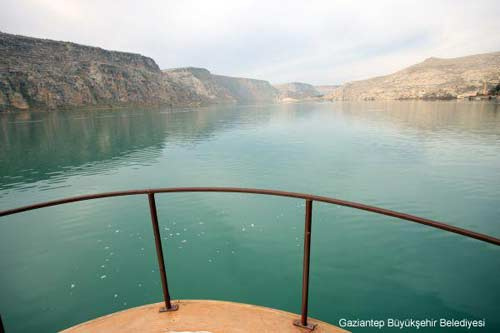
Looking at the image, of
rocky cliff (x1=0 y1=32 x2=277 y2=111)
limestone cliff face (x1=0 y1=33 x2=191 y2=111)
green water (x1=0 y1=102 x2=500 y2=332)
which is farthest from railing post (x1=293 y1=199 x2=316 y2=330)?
limestone cliff face (x1=0 y1=33 x2=191 y2=111)

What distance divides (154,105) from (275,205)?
142m

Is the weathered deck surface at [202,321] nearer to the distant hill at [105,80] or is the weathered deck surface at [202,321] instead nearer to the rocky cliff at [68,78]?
the rocky cliff at [68,78]

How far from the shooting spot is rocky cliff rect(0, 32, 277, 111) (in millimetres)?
96188

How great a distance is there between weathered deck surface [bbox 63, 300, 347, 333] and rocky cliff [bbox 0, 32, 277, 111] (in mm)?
118401

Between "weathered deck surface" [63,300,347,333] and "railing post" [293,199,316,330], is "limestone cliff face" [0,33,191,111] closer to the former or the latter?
"weathered deck surface" [63,300,347,333]

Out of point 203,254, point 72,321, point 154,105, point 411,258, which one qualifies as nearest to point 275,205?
point 203,254

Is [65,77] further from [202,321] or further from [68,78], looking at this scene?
[202,321]

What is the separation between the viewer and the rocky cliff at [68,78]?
96188mm

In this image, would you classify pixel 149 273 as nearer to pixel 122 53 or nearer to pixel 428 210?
pixel 428 210

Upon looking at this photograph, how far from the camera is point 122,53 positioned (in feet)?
529

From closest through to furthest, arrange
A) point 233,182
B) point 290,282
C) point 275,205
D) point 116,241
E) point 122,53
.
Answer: point 290,282 < point 116,241 < point 275,205 < point 233,182 < point 122,53

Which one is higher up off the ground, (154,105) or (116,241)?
(154,105)

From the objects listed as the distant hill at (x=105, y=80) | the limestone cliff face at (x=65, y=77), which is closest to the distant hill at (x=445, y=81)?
the distant hill at (x=105, y=80)

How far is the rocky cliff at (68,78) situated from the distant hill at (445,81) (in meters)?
139
